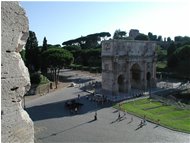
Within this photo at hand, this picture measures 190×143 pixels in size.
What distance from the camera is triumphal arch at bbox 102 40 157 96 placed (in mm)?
39688

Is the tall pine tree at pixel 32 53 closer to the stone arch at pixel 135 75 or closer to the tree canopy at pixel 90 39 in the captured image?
the stone arch at pixel 135 75

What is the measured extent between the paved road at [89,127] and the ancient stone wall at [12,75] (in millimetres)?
17647

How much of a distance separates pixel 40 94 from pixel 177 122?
20.7m

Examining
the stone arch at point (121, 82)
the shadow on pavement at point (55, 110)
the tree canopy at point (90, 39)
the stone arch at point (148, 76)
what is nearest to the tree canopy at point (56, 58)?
the stone arch at point (121, 82)

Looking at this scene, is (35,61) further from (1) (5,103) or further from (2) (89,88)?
(1) (5,103)

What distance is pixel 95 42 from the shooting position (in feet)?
312

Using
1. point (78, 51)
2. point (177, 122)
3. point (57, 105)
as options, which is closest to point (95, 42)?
point (78, 51)

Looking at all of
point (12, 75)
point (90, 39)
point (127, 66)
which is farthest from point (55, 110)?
point (90, 39)

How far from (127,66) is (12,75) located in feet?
126

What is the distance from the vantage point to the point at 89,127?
24.3m

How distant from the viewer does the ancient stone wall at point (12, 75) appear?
3248 mm

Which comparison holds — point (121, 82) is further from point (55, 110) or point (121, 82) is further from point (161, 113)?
point (55, 110)

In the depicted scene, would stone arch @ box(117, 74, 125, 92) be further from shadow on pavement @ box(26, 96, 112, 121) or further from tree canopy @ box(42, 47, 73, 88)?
tree canopy @ box(42, 47, 73, 88)

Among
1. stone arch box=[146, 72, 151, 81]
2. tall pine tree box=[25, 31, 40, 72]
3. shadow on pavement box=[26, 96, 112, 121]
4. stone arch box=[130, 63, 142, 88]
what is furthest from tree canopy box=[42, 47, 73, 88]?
stone arch box=[146, 72, 151, 81]
